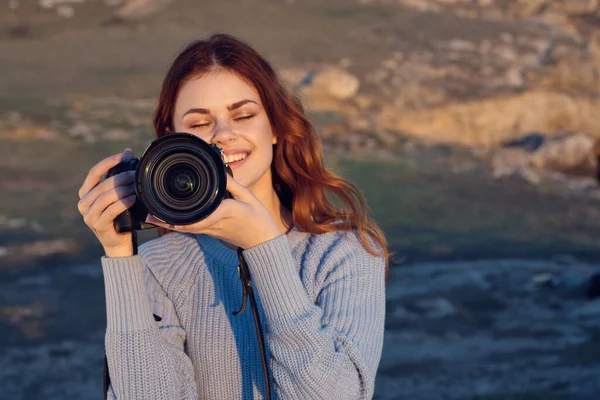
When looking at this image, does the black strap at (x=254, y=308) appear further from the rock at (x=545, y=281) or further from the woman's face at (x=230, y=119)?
the rock at (x=545, y=281)

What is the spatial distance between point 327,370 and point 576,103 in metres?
8.39

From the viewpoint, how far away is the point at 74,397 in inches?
140

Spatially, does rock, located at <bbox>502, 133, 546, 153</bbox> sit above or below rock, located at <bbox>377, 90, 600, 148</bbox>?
below

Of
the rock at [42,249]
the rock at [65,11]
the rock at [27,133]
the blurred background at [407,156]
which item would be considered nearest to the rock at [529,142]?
the blurred background at [407,156]

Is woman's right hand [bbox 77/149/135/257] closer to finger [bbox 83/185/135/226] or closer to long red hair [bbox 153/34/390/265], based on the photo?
finger [bbox 83/185/135/226]

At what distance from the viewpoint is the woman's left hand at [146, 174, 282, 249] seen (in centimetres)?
152

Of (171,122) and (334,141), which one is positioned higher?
(334,141)

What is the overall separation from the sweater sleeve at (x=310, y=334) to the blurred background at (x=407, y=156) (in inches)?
85.4

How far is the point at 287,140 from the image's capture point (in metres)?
2.04

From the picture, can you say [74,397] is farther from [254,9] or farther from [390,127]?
[254,9]

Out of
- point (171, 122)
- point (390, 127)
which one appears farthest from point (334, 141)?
point (171, 122)

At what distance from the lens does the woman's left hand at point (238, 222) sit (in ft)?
5.00

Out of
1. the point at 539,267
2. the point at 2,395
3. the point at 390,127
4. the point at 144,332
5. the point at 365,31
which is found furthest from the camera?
the point at 365,31

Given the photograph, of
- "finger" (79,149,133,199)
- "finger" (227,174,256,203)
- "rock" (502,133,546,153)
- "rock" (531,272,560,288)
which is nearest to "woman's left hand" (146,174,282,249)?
"finger" (227,174,256,203)
